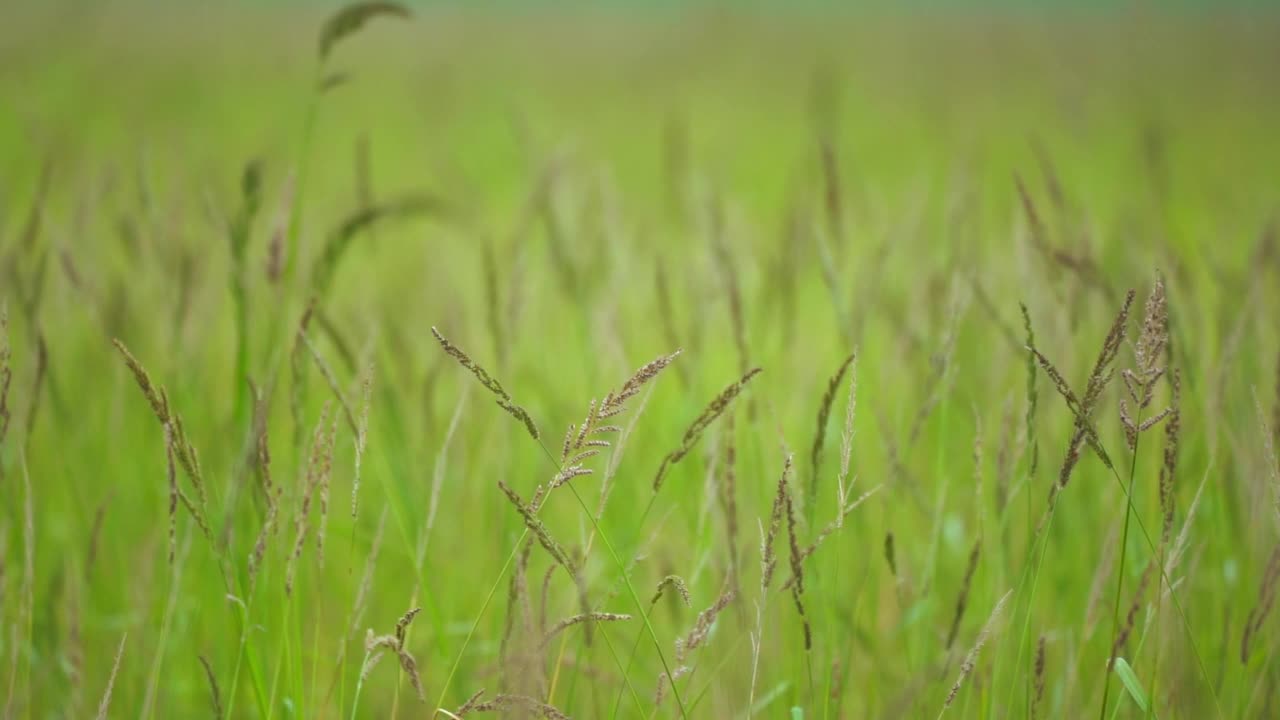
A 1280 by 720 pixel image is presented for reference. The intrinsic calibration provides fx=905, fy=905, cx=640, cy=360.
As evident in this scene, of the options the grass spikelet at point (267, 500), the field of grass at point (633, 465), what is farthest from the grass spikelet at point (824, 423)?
the grass spikelet at point (267, 500)

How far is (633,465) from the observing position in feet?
6.01

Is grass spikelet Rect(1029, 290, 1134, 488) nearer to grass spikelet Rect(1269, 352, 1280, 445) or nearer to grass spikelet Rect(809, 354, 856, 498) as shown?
grass spikelet Rect(809, 354, 856, 498)

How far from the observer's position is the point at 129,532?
1.65 m

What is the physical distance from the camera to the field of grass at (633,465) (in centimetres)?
90

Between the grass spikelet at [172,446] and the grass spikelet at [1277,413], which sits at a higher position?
the grass spikelet at [1277,413]

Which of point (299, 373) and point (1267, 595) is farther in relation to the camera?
point (299, 373)

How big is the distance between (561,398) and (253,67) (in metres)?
9.46

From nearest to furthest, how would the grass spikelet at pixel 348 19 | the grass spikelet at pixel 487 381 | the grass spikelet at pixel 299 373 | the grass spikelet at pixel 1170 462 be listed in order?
the grass spikelet at pixel 487 381
the grass spikelet at pixel 1170 462
the grass spikelet at pixel 299 373
the grass spikelet at pixel 348 19

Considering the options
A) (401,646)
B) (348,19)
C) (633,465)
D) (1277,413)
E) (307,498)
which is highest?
(348,19)

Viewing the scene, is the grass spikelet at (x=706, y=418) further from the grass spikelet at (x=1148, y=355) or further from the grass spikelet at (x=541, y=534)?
the grass spikelet at (x=1148, y=355)

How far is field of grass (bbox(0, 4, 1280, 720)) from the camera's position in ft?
2.97

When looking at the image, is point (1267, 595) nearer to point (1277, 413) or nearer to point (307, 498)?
point (1277, 413)

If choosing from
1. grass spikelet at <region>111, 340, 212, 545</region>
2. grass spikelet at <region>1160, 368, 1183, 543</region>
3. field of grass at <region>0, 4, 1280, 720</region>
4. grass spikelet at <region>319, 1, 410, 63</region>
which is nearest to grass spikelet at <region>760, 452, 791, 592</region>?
field of grass at <region>0, 4, 1280, 720</region>

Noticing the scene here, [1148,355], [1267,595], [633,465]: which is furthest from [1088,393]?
[633,465]
